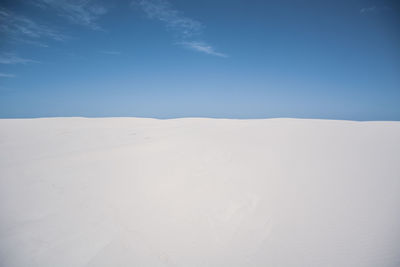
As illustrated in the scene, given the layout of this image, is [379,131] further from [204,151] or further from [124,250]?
[124,250]

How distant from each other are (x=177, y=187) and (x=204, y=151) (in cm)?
228

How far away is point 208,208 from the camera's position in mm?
3156

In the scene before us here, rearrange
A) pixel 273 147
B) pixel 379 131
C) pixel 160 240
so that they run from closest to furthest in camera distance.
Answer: pixel 160 240
pixel 273 147
pixel 379 131

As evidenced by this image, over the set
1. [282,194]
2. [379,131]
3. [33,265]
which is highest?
[379,131]

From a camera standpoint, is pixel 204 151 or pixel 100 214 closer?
pixel 100 214

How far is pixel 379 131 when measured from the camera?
6664 mm

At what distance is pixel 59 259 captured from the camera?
2193 millimetres

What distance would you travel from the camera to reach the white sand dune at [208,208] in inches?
88.5

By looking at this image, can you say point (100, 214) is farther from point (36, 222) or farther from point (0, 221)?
point (0, 221)

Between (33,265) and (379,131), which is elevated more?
(379,131)

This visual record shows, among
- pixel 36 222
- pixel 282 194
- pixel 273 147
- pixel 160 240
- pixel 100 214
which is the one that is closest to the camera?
pixel 160 240

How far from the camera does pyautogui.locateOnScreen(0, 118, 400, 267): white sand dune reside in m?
2.25

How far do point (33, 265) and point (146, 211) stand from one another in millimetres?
1482

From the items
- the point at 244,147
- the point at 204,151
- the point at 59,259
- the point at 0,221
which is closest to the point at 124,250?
the point at 59,259
